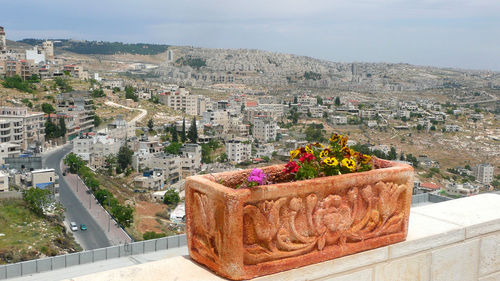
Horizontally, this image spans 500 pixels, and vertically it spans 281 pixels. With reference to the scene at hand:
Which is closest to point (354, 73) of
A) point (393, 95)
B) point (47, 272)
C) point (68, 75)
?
point (393, 95)

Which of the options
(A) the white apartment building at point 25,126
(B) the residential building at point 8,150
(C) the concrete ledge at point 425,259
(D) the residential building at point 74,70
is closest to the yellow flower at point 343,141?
(C) the concrete ledge at point 425,259

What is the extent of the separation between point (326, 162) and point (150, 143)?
74.6 ft

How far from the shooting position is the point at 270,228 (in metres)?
1.05

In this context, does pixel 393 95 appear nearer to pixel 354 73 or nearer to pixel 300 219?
pixel 354 73

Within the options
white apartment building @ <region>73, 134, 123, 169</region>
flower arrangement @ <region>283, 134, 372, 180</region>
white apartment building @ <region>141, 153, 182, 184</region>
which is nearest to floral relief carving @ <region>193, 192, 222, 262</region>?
flower arrangement @ <region>283, 134, 372, 180</region>

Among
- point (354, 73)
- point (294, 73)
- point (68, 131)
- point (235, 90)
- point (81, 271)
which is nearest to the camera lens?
point (81, 271)

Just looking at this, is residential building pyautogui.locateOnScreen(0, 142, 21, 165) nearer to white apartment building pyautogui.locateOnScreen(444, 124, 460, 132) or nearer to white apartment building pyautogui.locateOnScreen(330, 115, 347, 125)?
white apartment building pyautogui.locateOnScreen(330, 115, 347, 125)

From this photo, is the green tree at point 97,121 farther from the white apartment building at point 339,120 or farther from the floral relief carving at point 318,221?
the floral relief carving at point 318,221

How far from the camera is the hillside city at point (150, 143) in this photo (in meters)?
14.9

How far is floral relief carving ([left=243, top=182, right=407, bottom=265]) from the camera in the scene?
3.42 feet

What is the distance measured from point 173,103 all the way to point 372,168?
120ft

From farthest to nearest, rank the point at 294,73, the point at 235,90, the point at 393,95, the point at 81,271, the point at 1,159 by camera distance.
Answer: the point at 294,73 → the point at 235,90 → the point at 393,95 → the point at 1,159 → the point at 81,271

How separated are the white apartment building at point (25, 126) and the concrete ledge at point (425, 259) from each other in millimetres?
22374

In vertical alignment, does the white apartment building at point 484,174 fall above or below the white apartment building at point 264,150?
below
